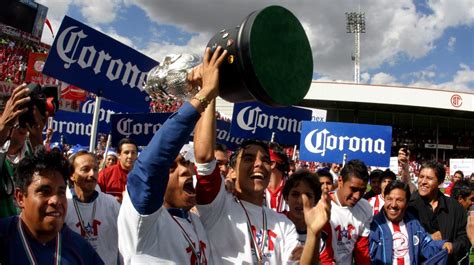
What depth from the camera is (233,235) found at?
2.50 m

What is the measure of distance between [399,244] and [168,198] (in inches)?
96.0

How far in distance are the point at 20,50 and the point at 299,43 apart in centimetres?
2784

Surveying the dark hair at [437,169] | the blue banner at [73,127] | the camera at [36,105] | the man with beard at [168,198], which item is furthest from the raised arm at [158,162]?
the blue banner at [73,127]

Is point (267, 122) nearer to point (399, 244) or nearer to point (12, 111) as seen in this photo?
point (399, 244)

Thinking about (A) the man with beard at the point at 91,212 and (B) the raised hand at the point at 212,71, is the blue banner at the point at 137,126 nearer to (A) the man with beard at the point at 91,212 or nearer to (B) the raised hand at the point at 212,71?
(A) the man with beard at the point at 91,212

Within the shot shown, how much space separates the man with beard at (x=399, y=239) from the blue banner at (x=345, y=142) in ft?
9.64

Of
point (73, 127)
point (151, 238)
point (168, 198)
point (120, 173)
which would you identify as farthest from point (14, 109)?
point (73, 127)

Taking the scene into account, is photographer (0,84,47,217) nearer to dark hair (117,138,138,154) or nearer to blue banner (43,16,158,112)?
blue banner (43,16,158,112)

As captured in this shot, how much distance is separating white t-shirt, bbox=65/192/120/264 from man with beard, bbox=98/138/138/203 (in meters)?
1.78

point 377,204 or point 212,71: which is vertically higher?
point 212,71

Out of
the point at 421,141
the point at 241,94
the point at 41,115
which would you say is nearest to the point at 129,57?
the point at 41,115

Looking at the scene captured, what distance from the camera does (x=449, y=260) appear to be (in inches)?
165

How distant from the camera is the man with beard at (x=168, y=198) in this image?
6.22 ft

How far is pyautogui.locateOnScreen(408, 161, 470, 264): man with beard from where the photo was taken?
4.53m
